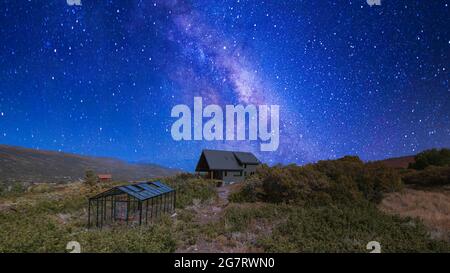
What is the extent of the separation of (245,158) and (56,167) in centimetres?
3743

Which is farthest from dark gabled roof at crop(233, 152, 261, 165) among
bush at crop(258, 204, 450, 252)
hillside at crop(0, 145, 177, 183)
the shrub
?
bush at crop(258, 204, 450, 252)

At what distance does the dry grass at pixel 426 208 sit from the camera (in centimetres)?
1401

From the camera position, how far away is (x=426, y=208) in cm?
1931

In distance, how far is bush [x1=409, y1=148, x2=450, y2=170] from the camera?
1475 inches

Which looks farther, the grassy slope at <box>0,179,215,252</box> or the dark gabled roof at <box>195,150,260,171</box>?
the dark gabled roof at <box>195,150,260,171</box>

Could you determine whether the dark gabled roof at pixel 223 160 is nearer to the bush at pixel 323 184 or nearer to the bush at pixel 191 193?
the bush at pixel 191 193

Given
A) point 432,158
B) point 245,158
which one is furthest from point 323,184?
point 432,158

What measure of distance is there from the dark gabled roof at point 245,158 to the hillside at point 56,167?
10681 millimetres

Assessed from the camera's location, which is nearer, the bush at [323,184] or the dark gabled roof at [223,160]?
the bush at [323,184]

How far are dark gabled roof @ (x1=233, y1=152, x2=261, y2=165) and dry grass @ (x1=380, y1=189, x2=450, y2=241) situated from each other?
22.3m

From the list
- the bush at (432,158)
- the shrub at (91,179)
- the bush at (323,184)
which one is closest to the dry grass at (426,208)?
the bush at (323,184)

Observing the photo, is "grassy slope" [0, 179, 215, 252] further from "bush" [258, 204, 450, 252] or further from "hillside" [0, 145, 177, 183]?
"hillside" [0, 145, 177, 183]
